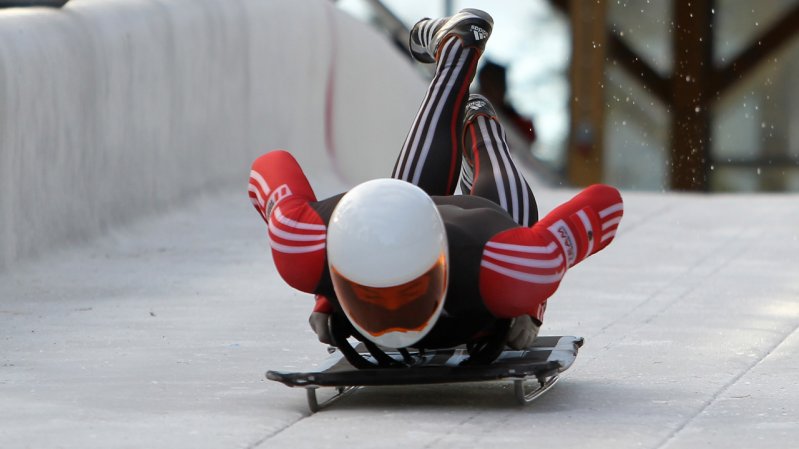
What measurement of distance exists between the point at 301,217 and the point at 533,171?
874 centimetres

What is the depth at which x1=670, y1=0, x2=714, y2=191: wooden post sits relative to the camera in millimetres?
16781

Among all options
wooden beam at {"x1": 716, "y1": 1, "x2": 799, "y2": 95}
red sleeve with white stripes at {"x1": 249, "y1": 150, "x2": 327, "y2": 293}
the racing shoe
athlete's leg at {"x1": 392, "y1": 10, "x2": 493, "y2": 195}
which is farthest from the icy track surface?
wooden beam at {"x1": 716, "y1": 1, "x2": 799, "y2": 95}

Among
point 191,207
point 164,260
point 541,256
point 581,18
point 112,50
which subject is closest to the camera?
point 541,256

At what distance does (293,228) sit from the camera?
4215 millimetres

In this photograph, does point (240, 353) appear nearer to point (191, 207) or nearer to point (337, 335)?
point (337, 335)

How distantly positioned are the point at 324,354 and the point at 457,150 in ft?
2.73

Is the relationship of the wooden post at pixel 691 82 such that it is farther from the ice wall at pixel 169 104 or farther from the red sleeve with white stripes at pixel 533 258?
the red sleeve with white stripes at pixel 533 258

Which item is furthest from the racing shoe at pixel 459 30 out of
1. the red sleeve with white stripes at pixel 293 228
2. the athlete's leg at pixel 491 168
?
the red sleeve with white stripes at pixel 293 228

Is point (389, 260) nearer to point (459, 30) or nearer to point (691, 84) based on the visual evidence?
point (459, 30)

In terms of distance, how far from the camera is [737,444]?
3.82 metres

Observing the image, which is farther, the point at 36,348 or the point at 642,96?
the point at 642,96

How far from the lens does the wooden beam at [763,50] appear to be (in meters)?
16.8

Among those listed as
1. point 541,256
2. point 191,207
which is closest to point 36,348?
point 541,256

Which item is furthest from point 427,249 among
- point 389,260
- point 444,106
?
point 444,106
